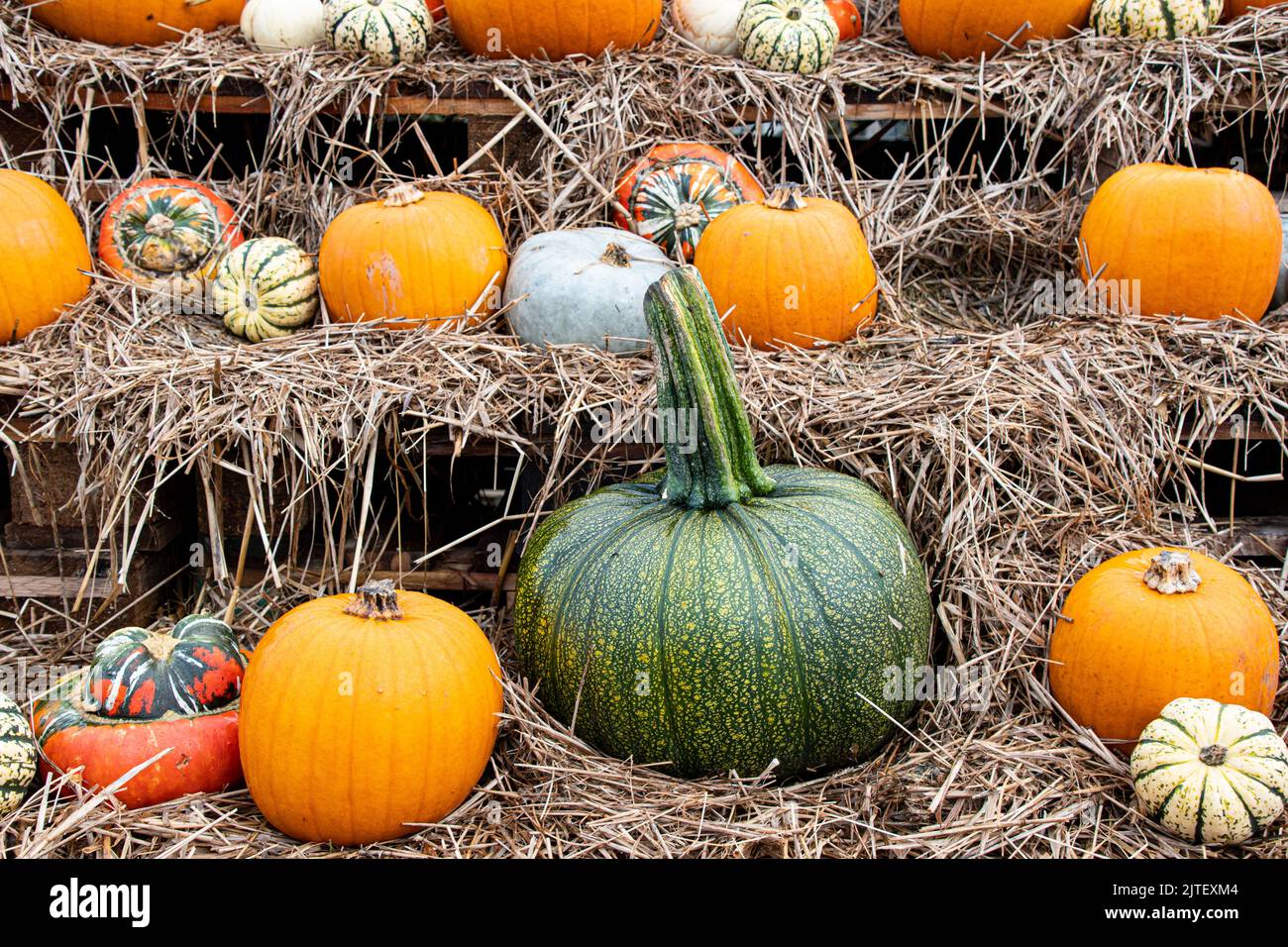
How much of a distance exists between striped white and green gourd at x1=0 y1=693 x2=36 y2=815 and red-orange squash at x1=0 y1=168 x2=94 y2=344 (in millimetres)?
1223

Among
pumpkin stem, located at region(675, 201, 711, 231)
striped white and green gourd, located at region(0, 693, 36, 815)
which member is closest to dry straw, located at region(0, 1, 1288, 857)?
striped white and green gourd, located at region(0, 693, 36, 815)

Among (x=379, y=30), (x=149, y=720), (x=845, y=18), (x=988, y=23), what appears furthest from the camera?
(x=845, y=18)

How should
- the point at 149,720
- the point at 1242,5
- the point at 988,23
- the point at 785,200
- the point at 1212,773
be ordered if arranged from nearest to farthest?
1. the point at 1212,773
2. the point at 149,720
3. the point at 785,200
4. the point at 988,23
5. the point at 1242,5

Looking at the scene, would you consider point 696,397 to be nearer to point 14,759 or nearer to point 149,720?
point 149,720

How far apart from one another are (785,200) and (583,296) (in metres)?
0.61

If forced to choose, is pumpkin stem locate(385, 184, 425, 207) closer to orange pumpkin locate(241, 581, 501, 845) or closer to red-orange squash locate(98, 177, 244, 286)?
red-orange squash locate(98, 177, 244, 286)

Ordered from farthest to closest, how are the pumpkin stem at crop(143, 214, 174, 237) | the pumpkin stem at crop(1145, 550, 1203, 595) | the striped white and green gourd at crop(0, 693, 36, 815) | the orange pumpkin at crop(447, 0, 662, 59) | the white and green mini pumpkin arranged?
the orange pumpkin at crop(447, 0, 662, 59), the pumpkin stem at crop(143, 214, 174, 237), the pumpkin stem at crop(1145, 550, 1203, 595), the striped white and green gourd at crop(0, 693, 36, 815), the white and green mini pumpkin

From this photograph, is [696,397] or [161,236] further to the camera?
[161,236]

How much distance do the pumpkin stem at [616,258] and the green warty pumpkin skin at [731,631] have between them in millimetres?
856

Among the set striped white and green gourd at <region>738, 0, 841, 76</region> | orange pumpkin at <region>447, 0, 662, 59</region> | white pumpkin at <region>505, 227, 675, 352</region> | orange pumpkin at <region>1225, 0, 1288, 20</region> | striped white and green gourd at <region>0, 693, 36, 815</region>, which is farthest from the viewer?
orange pumpkin at <region>1225, 0, 1288, 20</region>

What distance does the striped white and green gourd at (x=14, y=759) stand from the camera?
2242 mm

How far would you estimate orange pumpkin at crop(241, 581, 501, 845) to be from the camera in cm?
220

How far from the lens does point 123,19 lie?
3.79 meters

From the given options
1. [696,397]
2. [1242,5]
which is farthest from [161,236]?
[1242,5]
